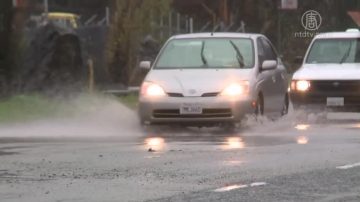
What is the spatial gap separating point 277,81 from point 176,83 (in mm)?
2826

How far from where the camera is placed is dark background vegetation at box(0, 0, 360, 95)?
23.3 metres

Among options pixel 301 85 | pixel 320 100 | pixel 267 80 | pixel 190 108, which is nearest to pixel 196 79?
pixel 190 108

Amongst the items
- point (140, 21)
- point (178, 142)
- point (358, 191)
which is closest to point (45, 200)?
point (358, 191)

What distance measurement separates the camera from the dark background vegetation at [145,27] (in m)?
23.3

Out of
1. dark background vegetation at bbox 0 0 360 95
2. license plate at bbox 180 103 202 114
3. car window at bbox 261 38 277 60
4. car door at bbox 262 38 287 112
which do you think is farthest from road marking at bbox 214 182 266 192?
dark background vegetation at bbox 0 0 360 95

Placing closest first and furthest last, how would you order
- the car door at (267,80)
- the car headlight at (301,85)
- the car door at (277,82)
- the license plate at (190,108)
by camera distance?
1. the license plate at (190,108)
2. the car door at (267,80)
3. the car door at (277,82)
4. the car headlight at (301,85)

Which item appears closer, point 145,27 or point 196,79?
point 196,79

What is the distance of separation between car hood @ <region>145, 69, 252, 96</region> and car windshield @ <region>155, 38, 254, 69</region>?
0.31 meters

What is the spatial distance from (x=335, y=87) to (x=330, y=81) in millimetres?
161

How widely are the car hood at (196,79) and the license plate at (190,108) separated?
0.18 metres

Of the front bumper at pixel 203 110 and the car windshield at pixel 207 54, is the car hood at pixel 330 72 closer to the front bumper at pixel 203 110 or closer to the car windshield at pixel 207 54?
the car windshield at pixel 207 54

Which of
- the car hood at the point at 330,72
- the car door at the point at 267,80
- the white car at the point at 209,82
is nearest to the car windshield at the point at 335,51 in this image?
the car hood at the point at 330,72

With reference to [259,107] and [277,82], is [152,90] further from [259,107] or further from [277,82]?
[277,82]

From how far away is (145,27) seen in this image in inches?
1009
